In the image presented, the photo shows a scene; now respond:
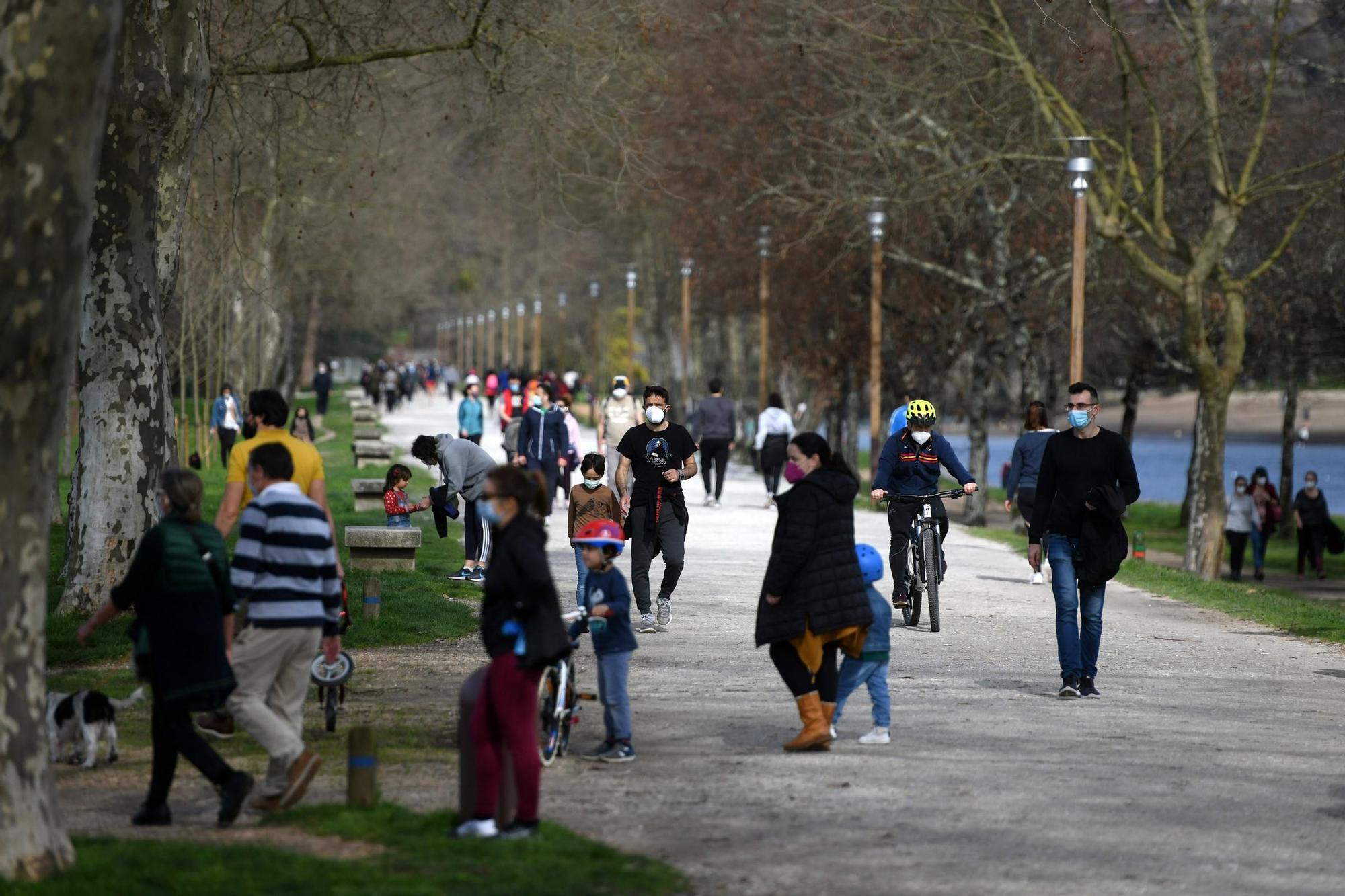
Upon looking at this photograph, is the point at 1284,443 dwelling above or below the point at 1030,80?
below

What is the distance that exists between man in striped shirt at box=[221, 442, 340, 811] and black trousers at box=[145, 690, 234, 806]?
0.20 m

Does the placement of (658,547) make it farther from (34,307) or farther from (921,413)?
(34,307)

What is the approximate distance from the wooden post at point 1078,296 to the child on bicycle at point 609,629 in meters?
15.8

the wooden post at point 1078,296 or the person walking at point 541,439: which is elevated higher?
the wooden post at point 1078,296

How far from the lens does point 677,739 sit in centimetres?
1051

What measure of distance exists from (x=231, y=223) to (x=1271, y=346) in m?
30.3

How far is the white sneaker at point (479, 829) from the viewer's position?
788 cm

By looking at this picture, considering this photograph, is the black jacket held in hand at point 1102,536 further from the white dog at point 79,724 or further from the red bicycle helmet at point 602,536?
the white dog at point 79,724

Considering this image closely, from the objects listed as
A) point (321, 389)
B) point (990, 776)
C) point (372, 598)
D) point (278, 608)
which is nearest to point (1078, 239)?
point (372, 598)

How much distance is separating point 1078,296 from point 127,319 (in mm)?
14012

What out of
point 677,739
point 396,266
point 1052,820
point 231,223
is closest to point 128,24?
point 231,223

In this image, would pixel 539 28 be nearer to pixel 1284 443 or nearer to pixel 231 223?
pixel 231 223

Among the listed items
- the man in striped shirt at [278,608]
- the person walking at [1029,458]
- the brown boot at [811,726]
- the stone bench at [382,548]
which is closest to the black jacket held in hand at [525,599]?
the man in striped shirt at [278,608]

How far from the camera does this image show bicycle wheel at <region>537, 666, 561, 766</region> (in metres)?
9.62
